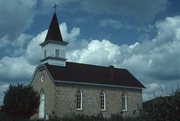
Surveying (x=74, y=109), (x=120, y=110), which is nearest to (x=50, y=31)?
(x=74, y=109)

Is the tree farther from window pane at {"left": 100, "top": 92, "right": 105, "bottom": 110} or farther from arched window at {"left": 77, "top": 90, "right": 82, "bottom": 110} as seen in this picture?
window pane at {"left": 100, "top": 92, "right": 105, "bottom": 110}

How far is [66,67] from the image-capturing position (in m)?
37.2

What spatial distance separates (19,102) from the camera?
26.5 m

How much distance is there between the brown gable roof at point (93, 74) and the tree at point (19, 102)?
5.92 m

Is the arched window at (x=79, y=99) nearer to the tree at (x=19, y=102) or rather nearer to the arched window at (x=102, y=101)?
the arched window at (x=102, y=101)

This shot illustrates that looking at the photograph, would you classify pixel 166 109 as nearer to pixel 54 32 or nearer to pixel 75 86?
pixel 75 86

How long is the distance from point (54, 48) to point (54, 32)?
2680 millimetres

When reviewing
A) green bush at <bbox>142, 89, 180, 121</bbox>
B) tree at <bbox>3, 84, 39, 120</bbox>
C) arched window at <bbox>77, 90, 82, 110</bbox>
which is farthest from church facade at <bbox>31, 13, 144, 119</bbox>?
green bush at <bbox>142, 89, 180, 121</bbox>

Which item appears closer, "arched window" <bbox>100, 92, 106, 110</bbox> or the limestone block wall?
the limestone block wall

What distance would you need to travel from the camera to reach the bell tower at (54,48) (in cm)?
3699

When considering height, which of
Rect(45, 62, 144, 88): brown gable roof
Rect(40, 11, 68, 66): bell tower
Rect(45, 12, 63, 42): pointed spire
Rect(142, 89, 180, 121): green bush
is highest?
Rect(45, 12, 63, 42): pointed spire

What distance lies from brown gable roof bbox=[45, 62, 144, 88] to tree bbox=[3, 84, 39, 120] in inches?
233

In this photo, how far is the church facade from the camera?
110ft

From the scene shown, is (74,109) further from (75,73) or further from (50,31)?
(50,31)
